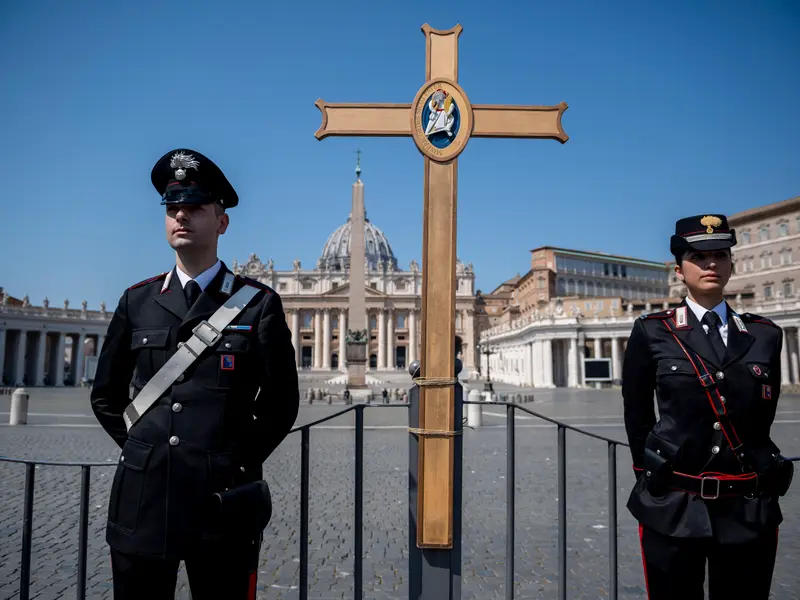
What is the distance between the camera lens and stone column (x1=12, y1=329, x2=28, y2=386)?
175ft

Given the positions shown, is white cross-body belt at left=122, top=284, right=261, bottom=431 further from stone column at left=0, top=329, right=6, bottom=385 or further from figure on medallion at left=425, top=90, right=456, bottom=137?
stone column at left=0, top=329, right=6, bottom=385

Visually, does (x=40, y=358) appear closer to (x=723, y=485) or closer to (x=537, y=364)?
(x=537, y=364)

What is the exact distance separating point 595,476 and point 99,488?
25.1ft

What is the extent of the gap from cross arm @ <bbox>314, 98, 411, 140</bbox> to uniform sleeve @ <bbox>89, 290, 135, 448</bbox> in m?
1.59

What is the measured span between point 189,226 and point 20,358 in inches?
2415

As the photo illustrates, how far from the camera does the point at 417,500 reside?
328cm

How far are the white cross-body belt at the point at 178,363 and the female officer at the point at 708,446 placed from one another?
195 centimetres

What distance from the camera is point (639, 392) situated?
9.37 feet

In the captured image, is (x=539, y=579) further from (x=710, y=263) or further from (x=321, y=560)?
(x=710, y=263)

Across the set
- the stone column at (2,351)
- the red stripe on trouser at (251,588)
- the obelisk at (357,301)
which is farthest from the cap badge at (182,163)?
the stone column at (2,351)

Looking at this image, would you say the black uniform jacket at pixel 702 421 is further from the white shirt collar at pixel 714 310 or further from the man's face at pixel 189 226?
the man's face at pixel 189 226

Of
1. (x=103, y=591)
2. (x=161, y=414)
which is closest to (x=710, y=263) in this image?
(x=161, y=414)

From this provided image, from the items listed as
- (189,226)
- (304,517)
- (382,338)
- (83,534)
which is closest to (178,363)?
(189,226)

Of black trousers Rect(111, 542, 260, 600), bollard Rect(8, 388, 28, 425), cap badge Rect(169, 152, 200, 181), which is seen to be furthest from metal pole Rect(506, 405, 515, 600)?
bollard Rect(8, 388, 28, 425)
